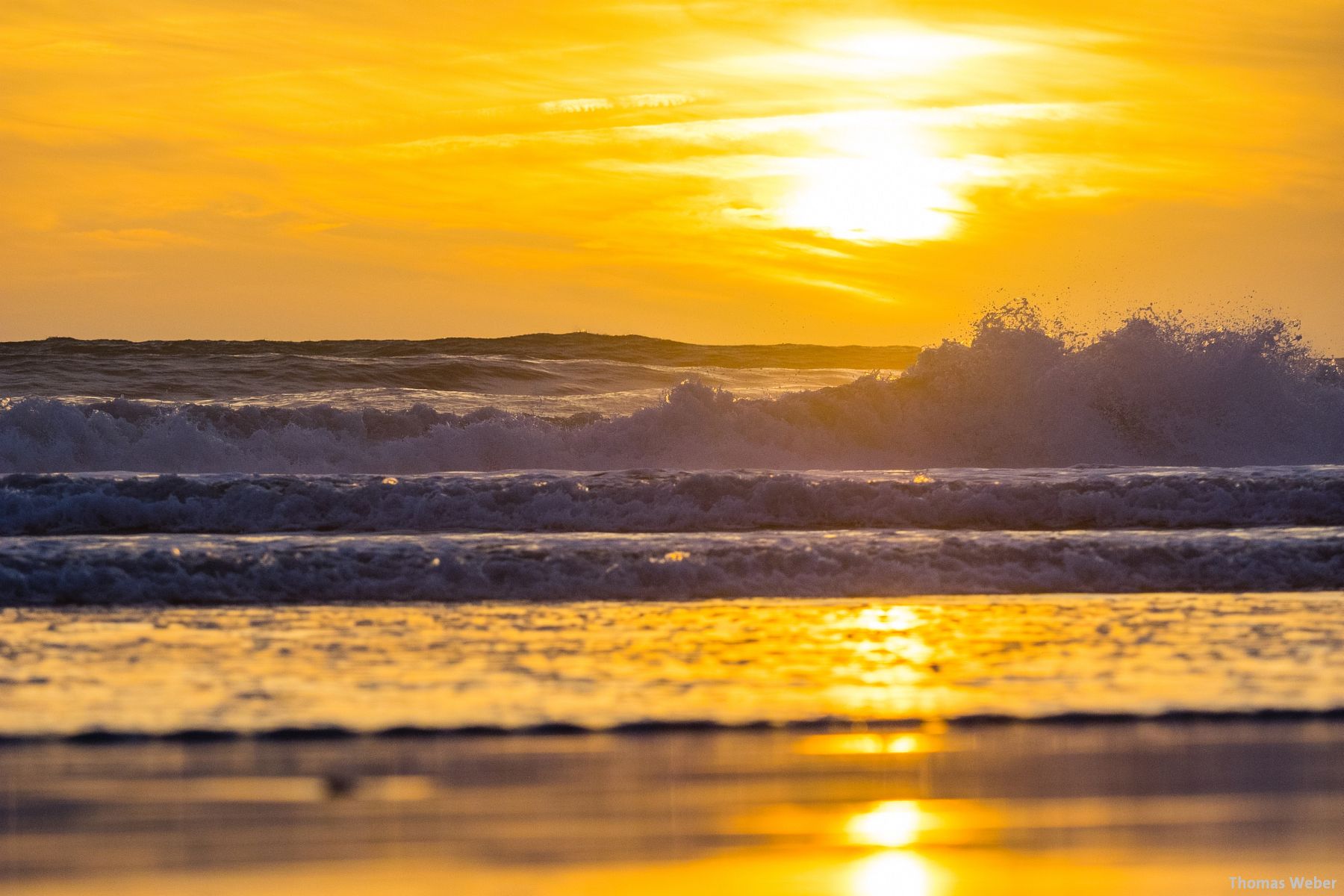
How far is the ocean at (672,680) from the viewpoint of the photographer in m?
3.78

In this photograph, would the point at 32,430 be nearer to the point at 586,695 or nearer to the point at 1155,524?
the point at 1155,524

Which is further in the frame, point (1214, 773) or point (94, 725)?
point (94, 725)

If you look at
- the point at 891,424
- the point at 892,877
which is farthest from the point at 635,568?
the point at 891,424

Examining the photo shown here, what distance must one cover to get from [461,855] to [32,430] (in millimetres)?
17307

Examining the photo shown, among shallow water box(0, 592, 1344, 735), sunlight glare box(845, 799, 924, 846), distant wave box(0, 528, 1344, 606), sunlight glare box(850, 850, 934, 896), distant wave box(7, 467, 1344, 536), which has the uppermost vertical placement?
distant wave box(7, 467, 1344, 536)

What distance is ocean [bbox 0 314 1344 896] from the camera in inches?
149

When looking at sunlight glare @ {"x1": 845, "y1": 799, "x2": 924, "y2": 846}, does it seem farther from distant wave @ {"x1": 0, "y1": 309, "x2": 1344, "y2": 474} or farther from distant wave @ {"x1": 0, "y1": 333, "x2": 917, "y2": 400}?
distant wave @ {"x1": 0, "y1": 333, "x2": 917, "y2": 400}

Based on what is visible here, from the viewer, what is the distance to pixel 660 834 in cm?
390

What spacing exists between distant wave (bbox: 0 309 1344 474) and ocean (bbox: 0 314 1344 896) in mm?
4604

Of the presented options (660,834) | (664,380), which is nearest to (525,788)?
(660,834)

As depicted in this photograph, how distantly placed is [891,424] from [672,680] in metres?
15.1

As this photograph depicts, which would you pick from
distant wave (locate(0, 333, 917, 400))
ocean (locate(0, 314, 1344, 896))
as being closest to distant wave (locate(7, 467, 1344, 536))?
ocean (locate(0, 314, 1344, 896))

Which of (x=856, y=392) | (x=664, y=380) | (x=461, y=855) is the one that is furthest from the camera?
(x=664, y=380)

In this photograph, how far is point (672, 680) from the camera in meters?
5.83
